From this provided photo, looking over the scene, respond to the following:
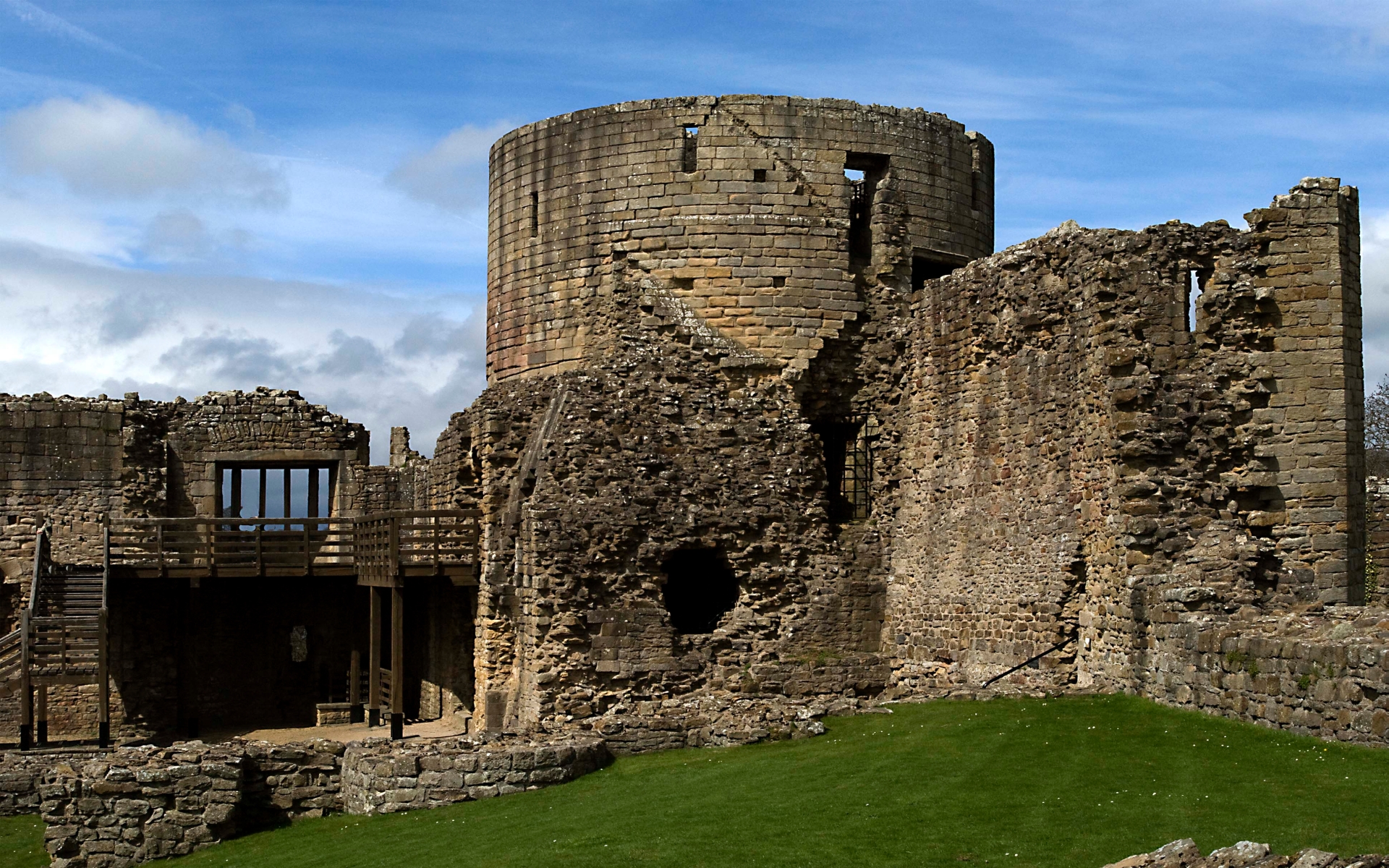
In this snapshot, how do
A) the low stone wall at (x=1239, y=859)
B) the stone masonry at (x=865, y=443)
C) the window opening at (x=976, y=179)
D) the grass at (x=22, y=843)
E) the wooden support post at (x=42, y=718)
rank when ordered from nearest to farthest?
the low stone wall at (x=1239, y=859), the stone masonry at (x=865, y=443), the grass at (x=22, y=843), the window opening at (x=976, y=179), the wooden support post at (x=42, y=718)

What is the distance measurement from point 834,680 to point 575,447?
13.5ft

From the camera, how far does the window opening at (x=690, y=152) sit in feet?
72.8

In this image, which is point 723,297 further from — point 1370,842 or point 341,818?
point 1370,842

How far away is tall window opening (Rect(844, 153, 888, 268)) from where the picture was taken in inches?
885

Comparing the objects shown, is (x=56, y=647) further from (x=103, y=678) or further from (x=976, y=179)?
(x=976, y=179)

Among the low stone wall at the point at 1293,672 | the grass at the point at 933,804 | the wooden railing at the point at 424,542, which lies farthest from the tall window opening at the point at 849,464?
the low stone wall at the point at 1293,672

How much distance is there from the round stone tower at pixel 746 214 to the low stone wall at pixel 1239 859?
12235mm

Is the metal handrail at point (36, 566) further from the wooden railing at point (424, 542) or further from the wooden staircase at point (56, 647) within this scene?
the wooden railing at point (424, 542)

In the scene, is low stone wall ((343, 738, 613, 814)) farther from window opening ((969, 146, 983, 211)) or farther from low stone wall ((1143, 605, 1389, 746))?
window opening ((969, 146, 983, 211))

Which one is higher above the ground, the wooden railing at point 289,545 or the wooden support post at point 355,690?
the wooden railing at point 289,545

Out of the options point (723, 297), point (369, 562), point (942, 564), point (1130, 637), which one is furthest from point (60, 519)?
point (1130, 637)

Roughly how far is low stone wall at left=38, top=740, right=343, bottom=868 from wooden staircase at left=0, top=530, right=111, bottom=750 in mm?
7680

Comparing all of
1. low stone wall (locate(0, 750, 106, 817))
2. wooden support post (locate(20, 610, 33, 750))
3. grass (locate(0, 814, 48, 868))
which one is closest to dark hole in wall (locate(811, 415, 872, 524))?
low stone wall (locate(0, 750, 106, 817))

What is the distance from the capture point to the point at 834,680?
20.6m
